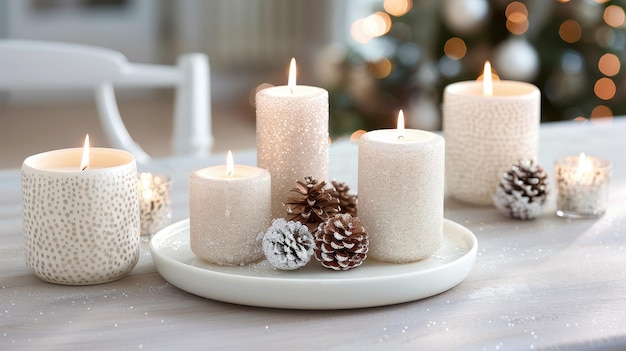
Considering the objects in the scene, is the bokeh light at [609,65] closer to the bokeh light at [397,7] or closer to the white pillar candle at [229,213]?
the bokeh light at [397,7]

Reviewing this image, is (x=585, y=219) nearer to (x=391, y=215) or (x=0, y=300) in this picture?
(x=391, y=215)

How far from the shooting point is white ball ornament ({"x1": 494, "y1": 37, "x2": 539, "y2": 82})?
8.85ft

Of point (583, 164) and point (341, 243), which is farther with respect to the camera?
point (583, 164)

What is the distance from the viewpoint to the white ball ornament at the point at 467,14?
2.75 metres

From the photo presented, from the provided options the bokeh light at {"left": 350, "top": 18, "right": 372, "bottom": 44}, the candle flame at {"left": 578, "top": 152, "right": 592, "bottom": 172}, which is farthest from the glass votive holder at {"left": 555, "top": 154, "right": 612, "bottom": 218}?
the bokeh light at {"left": 350, "top": 18, "right": 372, "bottom": 44}

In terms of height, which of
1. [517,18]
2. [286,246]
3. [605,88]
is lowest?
[605,88]

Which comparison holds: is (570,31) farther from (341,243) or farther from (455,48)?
(341,243)

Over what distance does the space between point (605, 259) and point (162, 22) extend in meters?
3.94

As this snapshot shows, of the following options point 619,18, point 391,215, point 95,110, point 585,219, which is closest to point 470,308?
point 391,215

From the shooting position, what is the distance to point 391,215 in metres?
0.77

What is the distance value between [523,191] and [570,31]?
201cm

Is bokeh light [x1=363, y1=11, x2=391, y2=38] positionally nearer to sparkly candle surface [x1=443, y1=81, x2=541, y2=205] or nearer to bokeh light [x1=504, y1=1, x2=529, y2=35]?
bokeh light [x1=504, y1=1, x2=529, y2=35]

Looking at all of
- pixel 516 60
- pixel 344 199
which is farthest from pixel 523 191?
pixel 516 60

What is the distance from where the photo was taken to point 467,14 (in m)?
2.76
